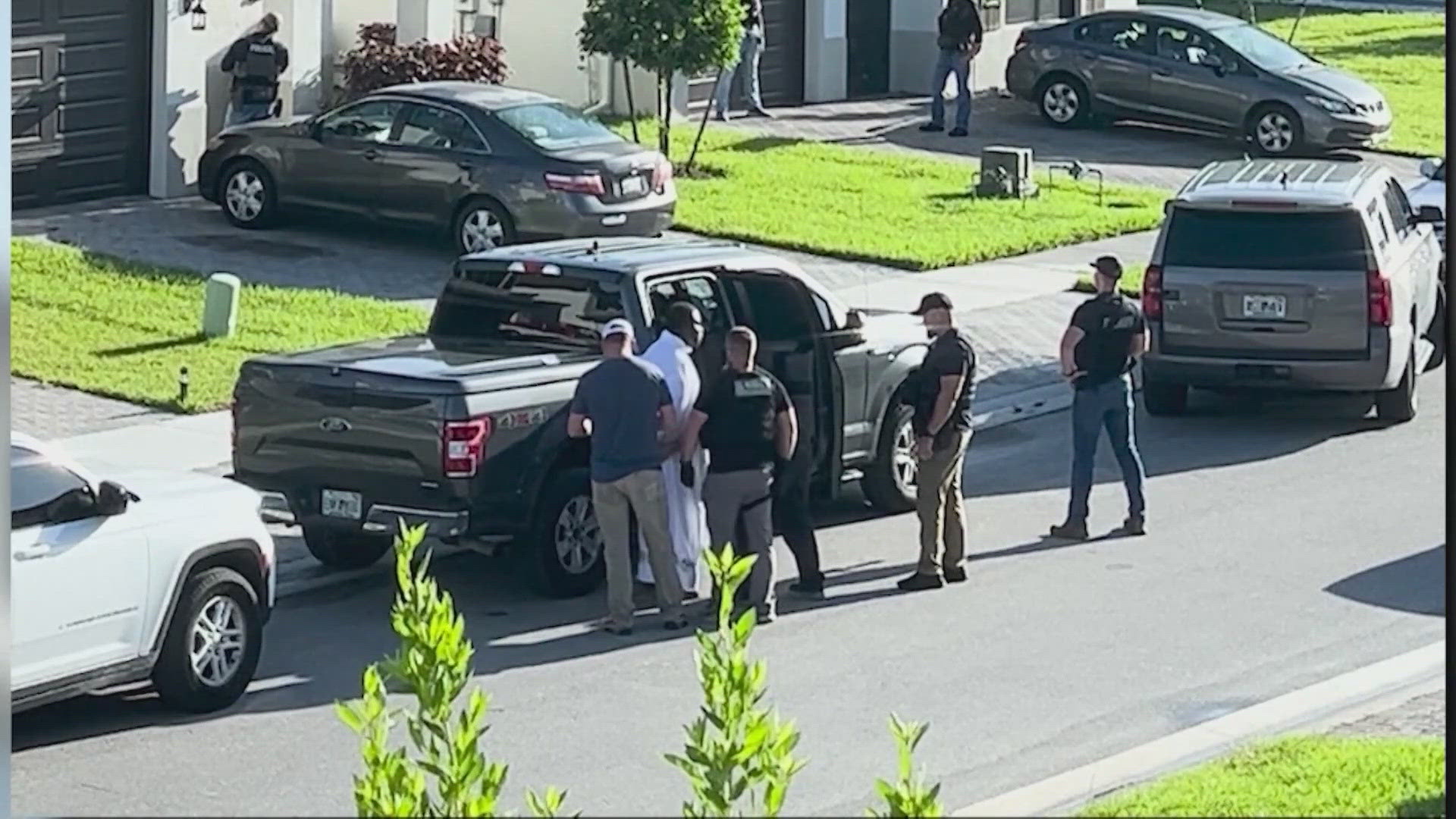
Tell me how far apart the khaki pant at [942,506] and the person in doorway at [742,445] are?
3.37 ft

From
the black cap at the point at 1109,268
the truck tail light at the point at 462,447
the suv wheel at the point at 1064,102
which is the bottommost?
the truck tail light at the point at 462,447

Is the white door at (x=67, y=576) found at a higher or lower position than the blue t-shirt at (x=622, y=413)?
lower

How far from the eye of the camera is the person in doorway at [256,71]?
56.7 ft

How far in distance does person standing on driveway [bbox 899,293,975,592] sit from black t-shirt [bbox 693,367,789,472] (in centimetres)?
110

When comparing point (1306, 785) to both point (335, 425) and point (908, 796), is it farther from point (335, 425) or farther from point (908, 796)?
point (908, 796)

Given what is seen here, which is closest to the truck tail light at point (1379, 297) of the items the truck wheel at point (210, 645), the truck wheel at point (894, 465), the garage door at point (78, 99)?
the truck wheel at point (894, 465)

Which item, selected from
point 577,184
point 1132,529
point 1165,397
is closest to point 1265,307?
point 1165,397

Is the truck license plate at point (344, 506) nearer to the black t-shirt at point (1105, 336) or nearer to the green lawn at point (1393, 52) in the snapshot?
the black t-shirt at point (1105, 336)

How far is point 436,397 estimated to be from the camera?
10.7m

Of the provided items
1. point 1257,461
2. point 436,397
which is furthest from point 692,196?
point 436,397

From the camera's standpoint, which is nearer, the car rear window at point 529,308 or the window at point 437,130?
the car rear window at point 529,308

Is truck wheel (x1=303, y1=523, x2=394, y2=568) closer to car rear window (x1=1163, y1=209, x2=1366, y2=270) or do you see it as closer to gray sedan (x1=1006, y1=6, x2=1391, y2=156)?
car rear window (x1=1163, y1=209, x2=1366, y2=270)

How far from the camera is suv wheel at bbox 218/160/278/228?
1661 cm

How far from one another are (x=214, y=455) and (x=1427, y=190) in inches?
303
